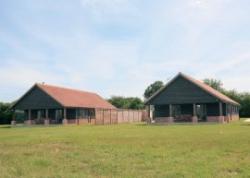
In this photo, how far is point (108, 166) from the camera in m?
10.4

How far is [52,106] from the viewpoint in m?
48.4

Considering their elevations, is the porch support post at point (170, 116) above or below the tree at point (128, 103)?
below

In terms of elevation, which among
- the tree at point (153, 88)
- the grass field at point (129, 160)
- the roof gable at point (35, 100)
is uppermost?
the tree at point (153, 88)

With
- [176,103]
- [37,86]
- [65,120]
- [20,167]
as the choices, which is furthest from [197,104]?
[20,167]

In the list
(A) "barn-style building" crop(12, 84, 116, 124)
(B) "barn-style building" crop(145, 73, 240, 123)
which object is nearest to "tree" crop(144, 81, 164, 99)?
(A) "barn-style building" crop(12, 84, 116, 124)

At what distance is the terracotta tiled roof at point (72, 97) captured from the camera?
4875cm

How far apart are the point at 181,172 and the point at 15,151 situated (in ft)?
23.0

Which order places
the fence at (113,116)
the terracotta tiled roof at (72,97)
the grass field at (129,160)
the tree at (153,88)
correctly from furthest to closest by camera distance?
1. the tree at (153,88)
2. the fence at (113,116)
3. the terracotta tiled roof at (72,97)
4. the grass field at (129,160)

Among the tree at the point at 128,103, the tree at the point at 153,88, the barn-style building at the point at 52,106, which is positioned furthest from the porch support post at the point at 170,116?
the tree at the point at 153,88

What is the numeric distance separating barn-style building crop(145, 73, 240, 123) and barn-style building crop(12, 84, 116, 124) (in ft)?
36.0

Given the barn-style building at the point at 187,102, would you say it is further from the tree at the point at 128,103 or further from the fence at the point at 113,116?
the tree at the point at 128,103

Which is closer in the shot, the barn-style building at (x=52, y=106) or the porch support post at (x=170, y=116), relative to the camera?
the porch support post at (x=170, y=116)

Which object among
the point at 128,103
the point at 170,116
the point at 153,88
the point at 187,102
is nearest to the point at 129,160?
the point at 187,102

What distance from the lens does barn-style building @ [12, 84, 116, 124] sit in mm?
48500
